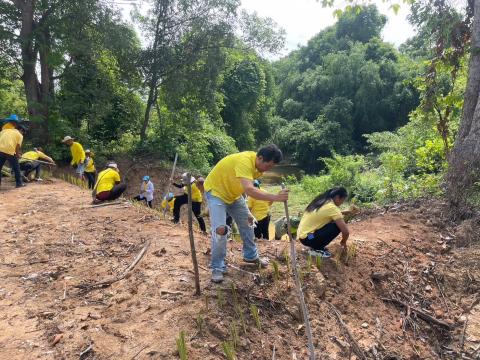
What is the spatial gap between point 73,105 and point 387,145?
1342cm

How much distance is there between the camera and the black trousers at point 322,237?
4.80 m

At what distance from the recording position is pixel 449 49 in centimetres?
873

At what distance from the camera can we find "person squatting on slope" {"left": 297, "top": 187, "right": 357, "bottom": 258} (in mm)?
4750

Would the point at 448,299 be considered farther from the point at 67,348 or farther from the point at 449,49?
the point at 449,49

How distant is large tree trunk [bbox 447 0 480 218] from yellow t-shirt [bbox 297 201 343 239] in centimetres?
307

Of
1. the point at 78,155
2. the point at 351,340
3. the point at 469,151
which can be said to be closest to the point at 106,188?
the point at 78,155

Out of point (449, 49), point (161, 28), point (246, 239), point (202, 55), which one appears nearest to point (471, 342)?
point (246, 239)

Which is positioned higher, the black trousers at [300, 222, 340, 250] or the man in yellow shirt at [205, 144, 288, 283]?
the man in yellow shirt at [205, 144, 288, 283]

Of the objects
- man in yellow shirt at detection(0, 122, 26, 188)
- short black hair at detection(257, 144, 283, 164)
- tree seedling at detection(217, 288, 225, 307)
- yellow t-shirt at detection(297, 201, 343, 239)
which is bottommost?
tree seedling at detection(217, 288, 225, 307)

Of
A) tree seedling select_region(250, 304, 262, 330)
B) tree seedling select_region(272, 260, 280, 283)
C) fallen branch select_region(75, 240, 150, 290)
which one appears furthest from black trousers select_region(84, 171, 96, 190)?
tree seedling select_region(250, 304, 262, 330)

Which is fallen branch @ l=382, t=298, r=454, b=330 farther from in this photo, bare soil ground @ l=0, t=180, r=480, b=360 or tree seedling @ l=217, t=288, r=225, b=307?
tree seedling @ l=217, t=288, r=225, b=307

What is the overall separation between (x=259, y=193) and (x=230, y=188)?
1.74 ft

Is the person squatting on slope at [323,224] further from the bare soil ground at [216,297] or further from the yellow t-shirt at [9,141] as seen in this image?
the yellow t-shirt at [9,141]

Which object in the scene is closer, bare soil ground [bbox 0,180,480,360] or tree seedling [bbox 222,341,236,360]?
tree seedling [bbox 222,341,236,360]
